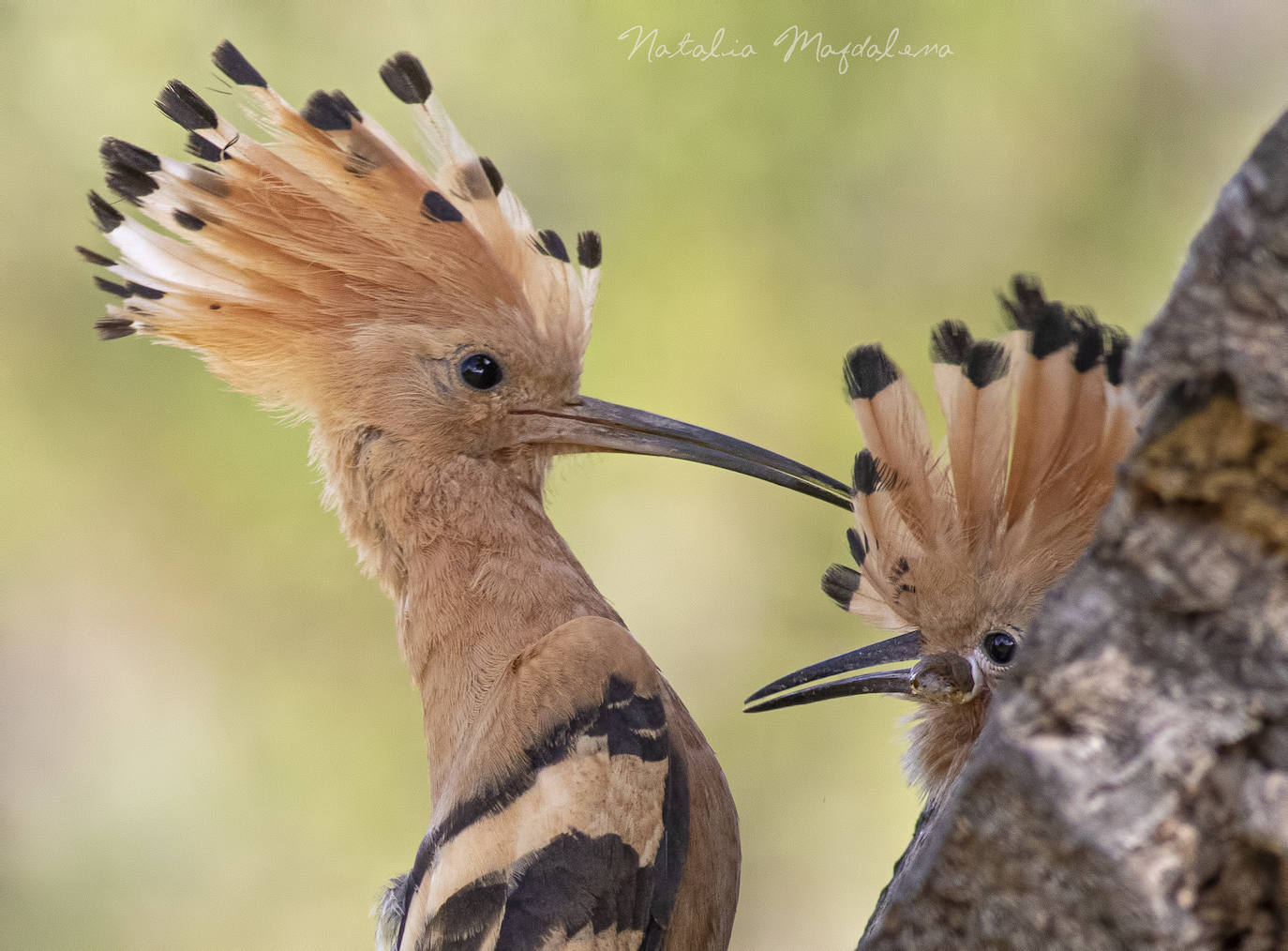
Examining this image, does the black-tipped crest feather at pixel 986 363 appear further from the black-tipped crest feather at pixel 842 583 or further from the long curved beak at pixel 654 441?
the long curved beak at pixel 654 441

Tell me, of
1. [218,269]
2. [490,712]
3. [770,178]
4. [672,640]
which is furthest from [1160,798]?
[770,178]

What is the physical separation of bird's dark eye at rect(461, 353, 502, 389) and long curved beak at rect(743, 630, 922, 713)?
731 millimetres

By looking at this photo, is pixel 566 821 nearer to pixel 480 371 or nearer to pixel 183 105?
pixel 480 371

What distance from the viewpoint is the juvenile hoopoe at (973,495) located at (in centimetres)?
179

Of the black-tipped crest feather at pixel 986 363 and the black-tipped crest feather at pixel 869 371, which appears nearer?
the black-tipped crest feather at pixel 986 363

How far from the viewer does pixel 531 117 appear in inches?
188

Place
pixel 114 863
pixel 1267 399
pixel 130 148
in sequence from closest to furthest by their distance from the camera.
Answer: pixel 1267 399 < pixel 130 148 < pixel 114 863

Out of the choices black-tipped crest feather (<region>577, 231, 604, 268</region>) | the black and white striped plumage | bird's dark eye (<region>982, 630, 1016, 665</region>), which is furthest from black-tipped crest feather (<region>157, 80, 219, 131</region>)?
bird's dark eye (<region>982, 630, 1016, 665</region>)

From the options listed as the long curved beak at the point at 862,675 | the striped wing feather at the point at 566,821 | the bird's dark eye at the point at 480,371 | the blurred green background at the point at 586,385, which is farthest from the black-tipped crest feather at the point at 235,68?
the blurred green background at the point at 586,385

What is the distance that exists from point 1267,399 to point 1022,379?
95 centimetres

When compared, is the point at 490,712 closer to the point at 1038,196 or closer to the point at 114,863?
the point at 114,863

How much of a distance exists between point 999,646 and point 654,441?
2.56 feet

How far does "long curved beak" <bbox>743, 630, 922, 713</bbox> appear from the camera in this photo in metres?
2.00

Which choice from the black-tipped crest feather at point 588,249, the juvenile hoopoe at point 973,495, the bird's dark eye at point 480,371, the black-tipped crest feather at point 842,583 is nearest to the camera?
the juvenile hoopoe at point 973,495
